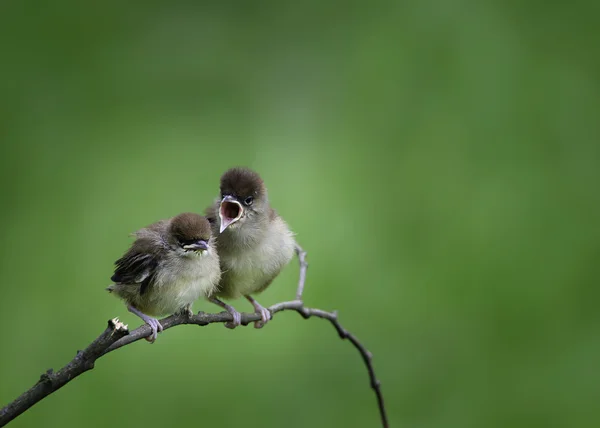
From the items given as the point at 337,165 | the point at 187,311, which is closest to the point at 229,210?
the point at 187,311

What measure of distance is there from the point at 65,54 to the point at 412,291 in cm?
172

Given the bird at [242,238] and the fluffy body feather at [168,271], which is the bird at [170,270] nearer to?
the fluffy body feather at [168,271]

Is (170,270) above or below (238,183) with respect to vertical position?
below

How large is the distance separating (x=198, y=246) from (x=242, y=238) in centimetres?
24

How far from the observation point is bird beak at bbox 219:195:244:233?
1.62m

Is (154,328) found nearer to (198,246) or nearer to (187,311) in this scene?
(187,311)

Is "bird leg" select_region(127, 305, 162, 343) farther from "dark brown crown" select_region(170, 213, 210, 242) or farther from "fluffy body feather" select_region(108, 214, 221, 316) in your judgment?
"dark brown crown" select_region(170, 213, 210, 242)

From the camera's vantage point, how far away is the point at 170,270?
1.48m

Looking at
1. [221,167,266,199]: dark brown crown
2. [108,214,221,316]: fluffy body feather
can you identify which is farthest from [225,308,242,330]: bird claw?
[221,167,266,199]: dark brown crown

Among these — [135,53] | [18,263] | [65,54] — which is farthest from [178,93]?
[18,263]

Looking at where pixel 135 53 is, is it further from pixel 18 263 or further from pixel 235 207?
pixel 235 207

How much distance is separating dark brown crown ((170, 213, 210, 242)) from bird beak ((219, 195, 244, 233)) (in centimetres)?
13

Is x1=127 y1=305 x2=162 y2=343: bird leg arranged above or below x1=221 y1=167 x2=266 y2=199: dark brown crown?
below

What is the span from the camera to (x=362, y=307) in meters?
2.78
